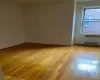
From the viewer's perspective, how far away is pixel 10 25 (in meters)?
3.28

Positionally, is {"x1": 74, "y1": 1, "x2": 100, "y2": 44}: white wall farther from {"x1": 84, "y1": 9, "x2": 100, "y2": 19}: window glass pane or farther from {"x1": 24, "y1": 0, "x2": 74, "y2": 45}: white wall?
{"x1": 24, "y1": 0, "x2": 74, "y2": 45}: white wall

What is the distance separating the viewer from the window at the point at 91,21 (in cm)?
341

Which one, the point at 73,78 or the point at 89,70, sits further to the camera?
the point at 89,70

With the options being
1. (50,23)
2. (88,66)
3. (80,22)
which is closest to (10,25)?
(50,23)

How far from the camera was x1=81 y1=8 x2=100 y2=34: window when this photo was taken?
11.2ft

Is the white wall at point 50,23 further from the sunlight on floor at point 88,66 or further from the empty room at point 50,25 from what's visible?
the sunlight on floor at point 88,66

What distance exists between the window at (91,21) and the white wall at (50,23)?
1.81 ft

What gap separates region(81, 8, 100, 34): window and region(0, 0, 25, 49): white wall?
82.5 inches

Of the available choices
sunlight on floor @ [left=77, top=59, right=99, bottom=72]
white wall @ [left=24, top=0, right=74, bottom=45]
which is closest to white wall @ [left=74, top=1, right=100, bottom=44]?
white wall @ [left=24, top=0, right=74, bottom=45]

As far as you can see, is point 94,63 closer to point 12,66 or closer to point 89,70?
point 89,70

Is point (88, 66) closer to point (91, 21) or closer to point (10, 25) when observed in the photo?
point (91, 21)

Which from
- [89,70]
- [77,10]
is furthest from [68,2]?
[89,70]

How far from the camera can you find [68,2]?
10.5 feet

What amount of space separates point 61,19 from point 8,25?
1595mm
